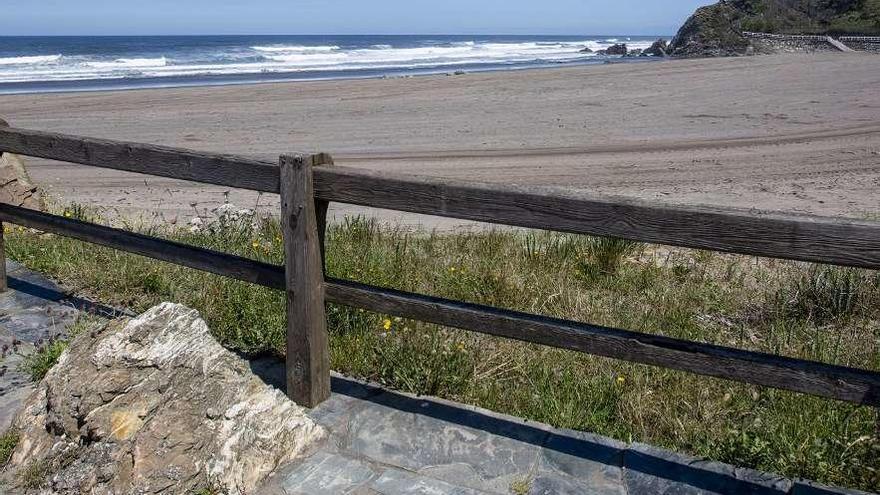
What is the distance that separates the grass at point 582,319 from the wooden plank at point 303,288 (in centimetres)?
49

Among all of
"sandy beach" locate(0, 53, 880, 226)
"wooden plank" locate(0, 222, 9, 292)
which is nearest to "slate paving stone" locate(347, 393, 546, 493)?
"wooden plank" locate(0, 222, 9, 292)

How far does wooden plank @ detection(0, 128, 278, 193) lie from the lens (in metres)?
4.32

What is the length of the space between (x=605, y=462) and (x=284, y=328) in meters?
2.10

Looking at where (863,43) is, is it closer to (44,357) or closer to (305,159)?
(305,159)

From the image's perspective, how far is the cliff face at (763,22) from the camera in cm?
4944

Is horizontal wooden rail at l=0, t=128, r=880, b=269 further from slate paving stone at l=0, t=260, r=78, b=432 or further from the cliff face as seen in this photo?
the cliff face

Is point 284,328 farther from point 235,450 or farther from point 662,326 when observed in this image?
point 662,326

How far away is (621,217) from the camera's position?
3.54 meters

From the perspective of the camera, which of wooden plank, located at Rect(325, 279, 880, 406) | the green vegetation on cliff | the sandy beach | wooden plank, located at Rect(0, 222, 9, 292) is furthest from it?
the green vegetation on cliff

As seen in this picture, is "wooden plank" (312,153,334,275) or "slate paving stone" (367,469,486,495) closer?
"slate paving stone" (367,469,486,495)

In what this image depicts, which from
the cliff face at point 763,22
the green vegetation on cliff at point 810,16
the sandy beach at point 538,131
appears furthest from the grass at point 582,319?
the green vegetation on cliff at point 810,16

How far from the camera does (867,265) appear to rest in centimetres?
318

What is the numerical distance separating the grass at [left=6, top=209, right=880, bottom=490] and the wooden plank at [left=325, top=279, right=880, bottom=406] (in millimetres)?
559

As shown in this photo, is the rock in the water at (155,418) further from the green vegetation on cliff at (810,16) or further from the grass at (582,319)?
the green vegetation on cliff at (810,16)
